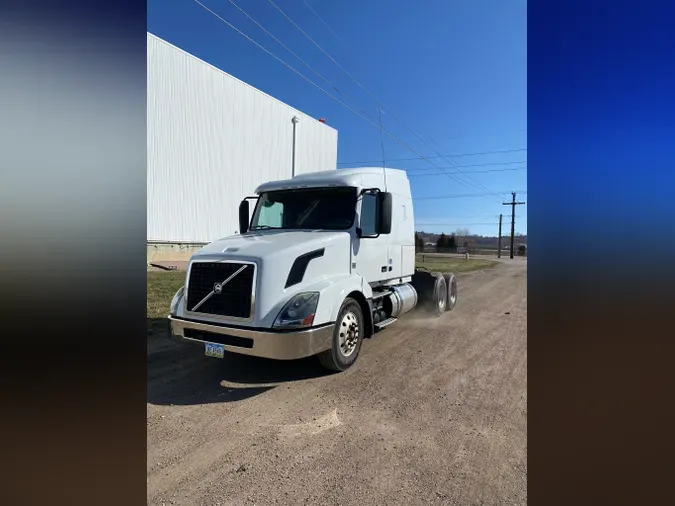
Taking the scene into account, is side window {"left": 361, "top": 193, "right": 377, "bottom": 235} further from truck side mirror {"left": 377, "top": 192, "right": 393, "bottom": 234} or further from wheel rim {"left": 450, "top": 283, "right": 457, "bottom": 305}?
wheel rim {"left": 450, "top": 283, "right": 457, "bottom": 305}

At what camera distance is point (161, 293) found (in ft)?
30.2

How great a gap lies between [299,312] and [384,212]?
196 centimetres

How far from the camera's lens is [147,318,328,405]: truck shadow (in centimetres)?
357

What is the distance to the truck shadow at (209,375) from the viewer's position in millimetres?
3574

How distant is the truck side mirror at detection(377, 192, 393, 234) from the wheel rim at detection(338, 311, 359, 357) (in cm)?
127

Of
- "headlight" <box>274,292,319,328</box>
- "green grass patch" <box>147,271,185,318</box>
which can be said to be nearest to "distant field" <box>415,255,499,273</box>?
"green grass patch" <box>147,271,185,318</box>

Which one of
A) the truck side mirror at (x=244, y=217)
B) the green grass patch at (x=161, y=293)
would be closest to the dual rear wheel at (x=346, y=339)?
the truck side mirror at (x=244, y=217)

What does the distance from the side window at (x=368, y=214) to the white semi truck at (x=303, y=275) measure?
0.05 feet
